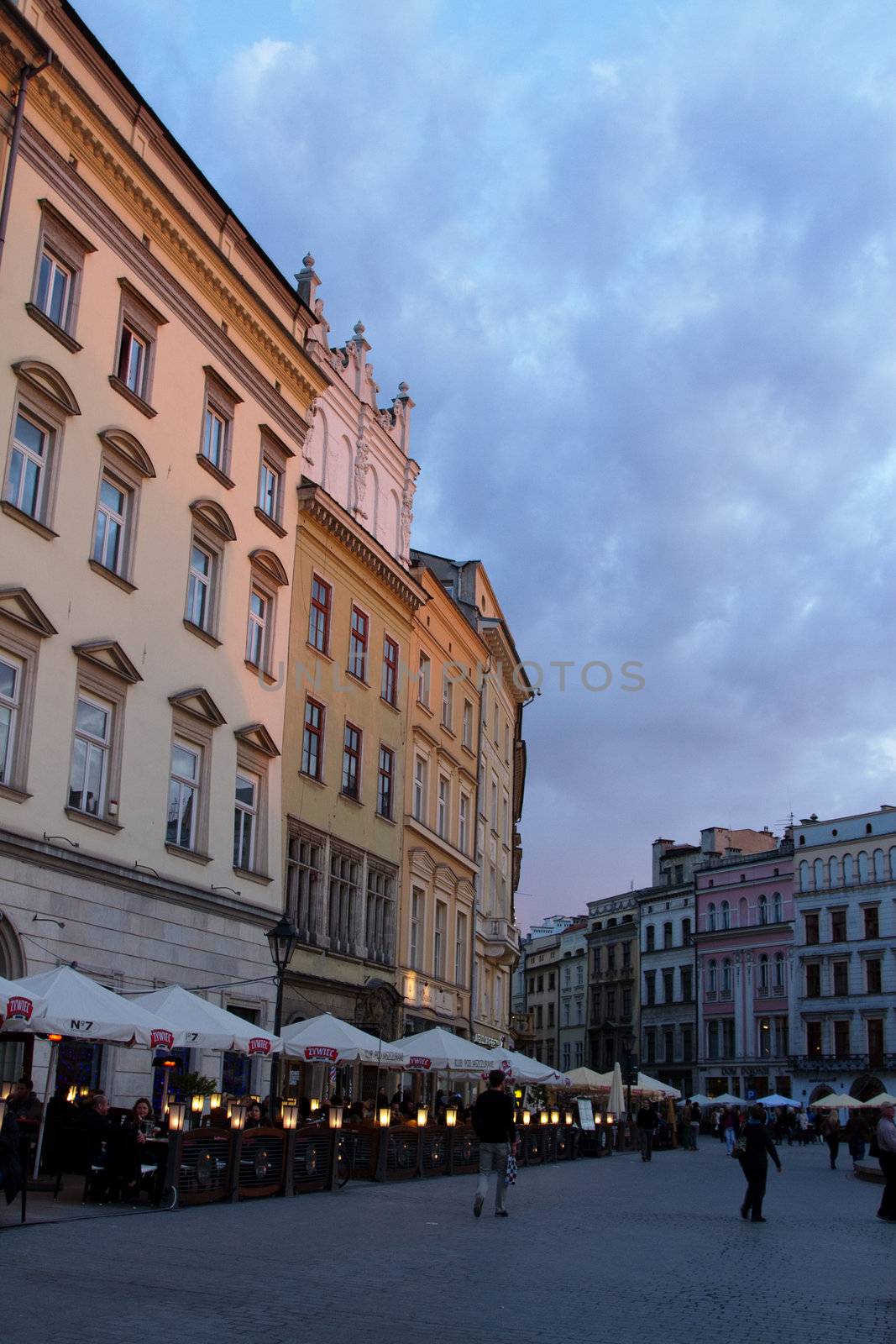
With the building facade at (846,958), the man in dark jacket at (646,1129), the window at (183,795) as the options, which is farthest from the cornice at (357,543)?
the building facade at (846,958)

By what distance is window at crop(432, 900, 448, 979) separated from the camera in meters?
41.9

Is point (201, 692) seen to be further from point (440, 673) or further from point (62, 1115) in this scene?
point (440, 673)

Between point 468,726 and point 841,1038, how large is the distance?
4052cm

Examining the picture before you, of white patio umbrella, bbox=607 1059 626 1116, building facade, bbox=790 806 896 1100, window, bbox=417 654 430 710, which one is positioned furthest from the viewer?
building facade, bbox=790 806 896 1100

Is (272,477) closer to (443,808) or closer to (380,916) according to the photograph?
(380,916)

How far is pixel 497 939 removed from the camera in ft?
165

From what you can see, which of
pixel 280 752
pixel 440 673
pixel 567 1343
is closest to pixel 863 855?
pixel 440 673

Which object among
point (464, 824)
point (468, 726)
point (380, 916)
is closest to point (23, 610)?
point (380, 916)

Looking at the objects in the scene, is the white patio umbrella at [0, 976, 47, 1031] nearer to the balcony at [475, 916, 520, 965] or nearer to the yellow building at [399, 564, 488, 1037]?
the yellow building at [399, 564, 488, 1037]

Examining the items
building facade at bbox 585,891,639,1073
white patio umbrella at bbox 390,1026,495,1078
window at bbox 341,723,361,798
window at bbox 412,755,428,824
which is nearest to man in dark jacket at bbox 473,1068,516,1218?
white patio umbrella at bbox 390,1026,495,1078

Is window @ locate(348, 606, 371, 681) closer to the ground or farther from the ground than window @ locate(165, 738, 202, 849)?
farther from the ground

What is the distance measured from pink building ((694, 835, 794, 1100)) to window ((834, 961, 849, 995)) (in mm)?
3231

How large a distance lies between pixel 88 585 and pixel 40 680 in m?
2.21

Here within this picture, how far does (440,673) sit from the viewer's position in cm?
4400
